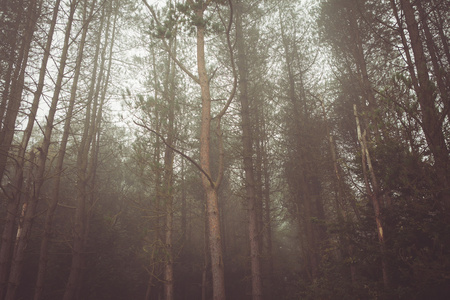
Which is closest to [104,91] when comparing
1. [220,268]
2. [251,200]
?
[251,200]

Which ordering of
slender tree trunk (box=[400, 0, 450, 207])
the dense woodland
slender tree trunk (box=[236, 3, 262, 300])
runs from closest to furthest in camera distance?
1. slender tree trunk (box=[400, 0, 450, 207])
2. the dense woodland
3. slender tree trunk (box=[236, 3, 262, 300])

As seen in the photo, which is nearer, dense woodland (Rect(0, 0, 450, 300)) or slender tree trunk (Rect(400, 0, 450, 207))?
slender tree trunk (Rect(400, 0, 450, 207))

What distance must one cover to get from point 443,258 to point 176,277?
1238 centimetres

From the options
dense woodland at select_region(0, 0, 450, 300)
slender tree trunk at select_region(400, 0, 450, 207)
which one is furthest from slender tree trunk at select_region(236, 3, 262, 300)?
slender tree trunk at select_region(400, 0, 450, 207)

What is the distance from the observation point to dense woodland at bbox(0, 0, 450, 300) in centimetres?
437

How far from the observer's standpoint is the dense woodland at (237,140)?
172 inches

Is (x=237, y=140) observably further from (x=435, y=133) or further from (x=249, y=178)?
(x=435, y=133)

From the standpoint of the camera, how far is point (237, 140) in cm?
1020

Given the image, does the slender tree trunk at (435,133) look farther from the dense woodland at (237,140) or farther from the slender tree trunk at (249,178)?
the slender tree trunk at (249,178)

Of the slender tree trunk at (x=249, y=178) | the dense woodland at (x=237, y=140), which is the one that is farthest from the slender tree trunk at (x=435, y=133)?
the slender tree trunk at (x=249, y=178)

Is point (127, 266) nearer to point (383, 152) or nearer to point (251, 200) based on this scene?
point (251, 200)

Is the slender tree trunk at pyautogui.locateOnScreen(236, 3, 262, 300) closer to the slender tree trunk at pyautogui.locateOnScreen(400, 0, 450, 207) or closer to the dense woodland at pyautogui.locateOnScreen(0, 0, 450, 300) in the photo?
the dense woodland at pyautogui.locateOnScreen(0, 0, 450, 300)

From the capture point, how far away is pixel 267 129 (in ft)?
31.2

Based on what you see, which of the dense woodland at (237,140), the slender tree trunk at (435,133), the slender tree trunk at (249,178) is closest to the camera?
the slender tree trunk at (435,133)
